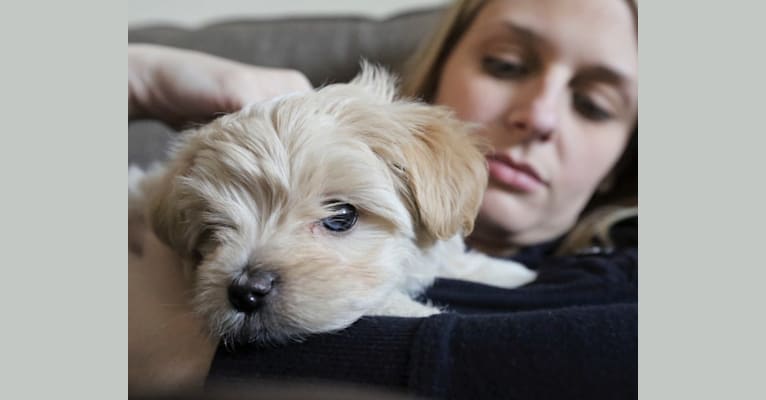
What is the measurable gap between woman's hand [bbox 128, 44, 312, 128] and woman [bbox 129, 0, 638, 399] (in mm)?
609

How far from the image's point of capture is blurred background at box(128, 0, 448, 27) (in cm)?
320

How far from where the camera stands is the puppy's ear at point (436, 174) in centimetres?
123

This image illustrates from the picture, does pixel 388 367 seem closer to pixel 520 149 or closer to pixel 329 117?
pixel 329 117

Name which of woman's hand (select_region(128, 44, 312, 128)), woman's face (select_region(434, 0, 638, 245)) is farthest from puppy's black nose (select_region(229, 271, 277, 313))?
woman's face (select_region(434, 0, 638, 245))

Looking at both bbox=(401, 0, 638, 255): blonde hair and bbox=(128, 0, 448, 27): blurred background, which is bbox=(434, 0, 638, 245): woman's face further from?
bbox=(128, 0, 448, 27): blurred background

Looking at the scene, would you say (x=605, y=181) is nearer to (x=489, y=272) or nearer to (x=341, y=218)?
(x=489, y=272)

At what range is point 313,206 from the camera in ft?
3.92

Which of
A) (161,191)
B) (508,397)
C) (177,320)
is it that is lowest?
(177,320)

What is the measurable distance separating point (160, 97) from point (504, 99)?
42.0 inches

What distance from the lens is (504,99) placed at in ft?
5.94

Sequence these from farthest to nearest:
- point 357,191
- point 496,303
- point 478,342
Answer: point 496,303, point 357,191, point 478,342

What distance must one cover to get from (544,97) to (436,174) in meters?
0.65

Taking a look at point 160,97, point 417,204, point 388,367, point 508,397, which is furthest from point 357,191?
point 160,97

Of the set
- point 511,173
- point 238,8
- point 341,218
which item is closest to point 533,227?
point 511,173
